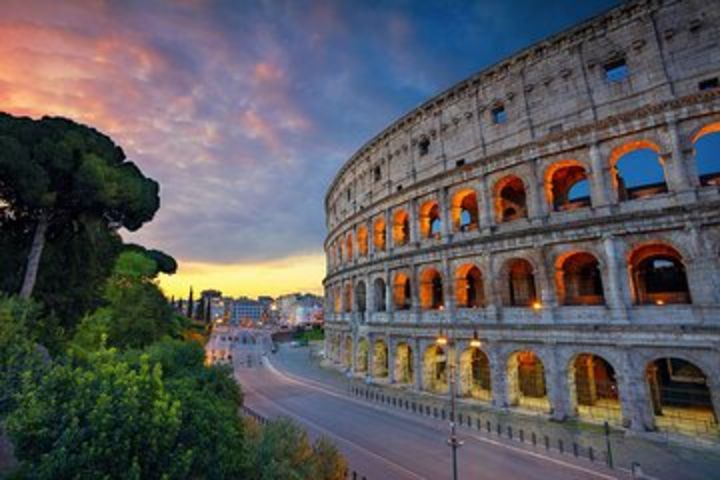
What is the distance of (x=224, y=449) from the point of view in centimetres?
718

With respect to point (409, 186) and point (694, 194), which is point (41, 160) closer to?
point (409, 186)

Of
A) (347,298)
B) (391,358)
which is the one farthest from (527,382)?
(347,298)

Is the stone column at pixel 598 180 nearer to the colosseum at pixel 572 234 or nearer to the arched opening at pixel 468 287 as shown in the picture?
the colosseum at pixel 572 234

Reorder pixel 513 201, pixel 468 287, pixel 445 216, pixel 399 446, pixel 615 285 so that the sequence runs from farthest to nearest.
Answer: pixel 468 287 < pixel 513 201 < pixel 445 216 < pixel 615 285 < pixel 399 446

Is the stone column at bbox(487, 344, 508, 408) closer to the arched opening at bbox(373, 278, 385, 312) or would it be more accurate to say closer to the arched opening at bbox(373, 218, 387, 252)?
the arched opening at bbox(373, 278, 385, 312)

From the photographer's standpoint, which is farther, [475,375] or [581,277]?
[475,375]

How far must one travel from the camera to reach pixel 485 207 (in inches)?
891

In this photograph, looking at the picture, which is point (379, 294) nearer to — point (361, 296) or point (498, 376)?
point (361, 296)

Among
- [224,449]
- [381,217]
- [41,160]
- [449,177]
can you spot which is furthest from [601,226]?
[41,160]

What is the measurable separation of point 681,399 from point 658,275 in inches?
276

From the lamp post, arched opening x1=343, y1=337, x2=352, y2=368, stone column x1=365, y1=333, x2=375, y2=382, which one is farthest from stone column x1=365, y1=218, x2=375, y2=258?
the lamp post

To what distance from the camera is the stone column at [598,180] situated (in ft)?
60.6

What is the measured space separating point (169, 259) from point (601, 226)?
50014 mm

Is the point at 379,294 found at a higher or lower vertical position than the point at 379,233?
lower
